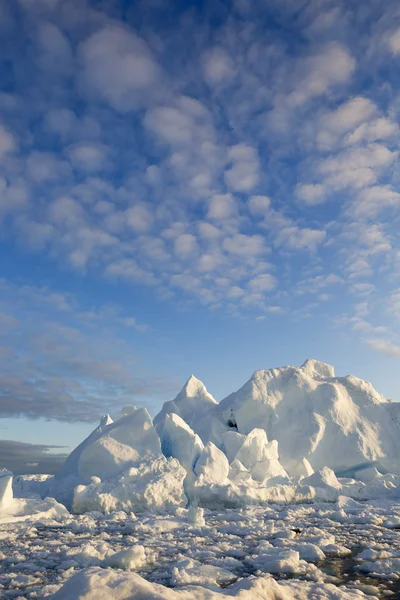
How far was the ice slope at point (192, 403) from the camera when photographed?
29.5m

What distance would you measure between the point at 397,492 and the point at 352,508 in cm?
533

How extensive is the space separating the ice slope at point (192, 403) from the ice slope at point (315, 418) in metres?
1.37

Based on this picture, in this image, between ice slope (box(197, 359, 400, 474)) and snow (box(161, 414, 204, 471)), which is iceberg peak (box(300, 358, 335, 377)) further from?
snow (box(161, 414, 204, 471))

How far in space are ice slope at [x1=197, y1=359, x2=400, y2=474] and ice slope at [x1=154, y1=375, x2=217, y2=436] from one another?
54.1 inches

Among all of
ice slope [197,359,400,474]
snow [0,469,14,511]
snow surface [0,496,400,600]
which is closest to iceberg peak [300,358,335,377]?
ice slope [197,359,400,474]

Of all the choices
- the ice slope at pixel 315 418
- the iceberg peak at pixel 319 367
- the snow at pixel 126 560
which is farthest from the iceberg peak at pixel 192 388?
the snow at pixel 126 560

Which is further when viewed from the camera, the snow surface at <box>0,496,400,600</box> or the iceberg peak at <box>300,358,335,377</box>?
the iceberg peak at <box>300,358,335,377</box>

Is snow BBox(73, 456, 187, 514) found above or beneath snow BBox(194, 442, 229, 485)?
beneath

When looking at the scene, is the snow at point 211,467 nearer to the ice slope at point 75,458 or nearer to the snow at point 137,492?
the snow at point 137,492

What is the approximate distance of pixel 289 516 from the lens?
558 inches

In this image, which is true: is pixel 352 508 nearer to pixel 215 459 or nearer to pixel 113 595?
pixel 215 459

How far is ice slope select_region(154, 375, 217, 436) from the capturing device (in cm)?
2952

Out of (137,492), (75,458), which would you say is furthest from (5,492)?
(75,458)

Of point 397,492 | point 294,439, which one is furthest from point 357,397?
point 397,492
